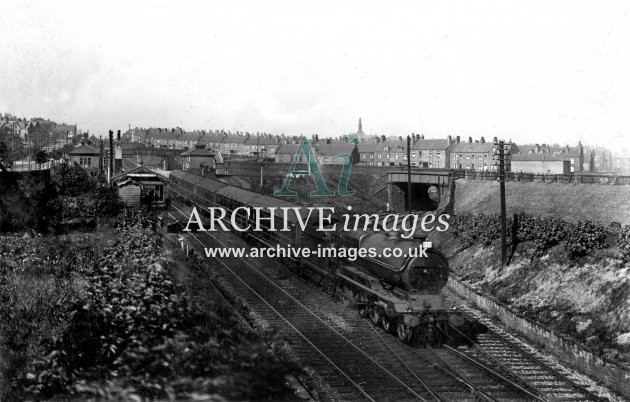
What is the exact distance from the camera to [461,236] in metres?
31.4

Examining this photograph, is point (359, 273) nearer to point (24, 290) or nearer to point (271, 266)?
point (271, 266)

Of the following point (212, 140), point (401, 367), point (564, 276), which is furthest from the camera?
point (212, 140)

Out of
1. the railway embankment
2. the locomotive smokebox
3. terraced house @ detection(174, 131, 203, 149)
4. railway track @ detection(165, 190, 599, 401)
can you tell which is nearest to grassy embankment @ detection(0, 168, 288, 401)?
railway track @ detection(165, 190, 599, 401)

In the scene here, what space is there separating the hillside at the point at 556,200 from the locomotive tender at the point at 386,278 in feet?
53.7

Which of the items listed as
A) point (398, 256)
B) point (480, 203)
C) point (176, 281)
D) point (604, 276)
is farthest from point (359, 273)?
point (480, 203)

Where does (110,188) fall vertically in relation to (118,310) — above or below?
above

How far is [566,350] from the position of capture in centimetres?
1620

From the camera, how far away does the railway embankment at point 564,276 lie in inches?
648

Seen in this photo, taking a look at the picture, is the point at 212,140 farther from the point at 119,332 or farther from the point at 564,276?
the point at 119,332

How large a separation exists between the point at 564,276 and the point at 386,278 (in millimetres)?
9372

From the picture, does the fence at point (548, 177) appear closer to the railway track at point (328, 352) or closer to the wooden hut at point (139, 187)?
the railway track at point (328, 352)

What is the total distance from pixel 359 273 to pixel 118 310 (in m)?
8.45

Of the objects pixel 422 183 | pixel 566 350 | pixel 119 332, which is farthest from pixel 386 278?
pixel 422 183

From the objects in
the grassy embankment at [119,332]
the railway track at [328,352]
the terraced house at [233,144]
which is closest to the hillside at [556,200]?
the railway track at [328,352]
